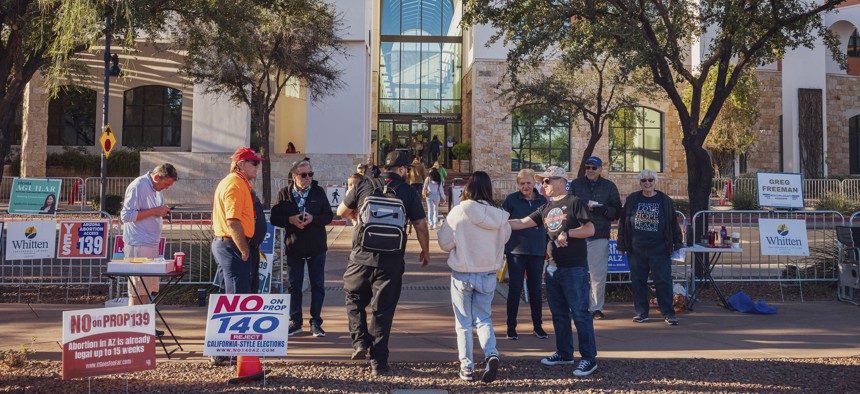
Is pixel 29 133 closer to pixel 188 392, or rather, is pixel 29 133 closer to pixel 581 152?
pixel 581 152

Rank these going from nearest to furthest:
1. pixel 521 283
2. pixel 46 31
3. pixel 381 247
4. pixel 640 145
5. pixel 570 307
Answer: pixel 381 247, pixel 570 307, pixel 521 283, pixel 46 31, pixel 640 145

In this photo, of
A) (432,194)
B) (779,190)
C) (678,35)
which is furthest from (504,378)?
(432,194)

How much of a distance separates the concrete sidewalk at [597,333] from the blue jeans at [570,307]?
22.6 inches

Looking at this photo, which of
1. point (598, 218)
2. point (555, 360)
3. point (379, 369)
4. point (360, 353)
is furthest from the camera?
point (598, 218)

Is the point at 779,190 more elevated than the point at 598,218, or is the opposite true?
the point at 779,190

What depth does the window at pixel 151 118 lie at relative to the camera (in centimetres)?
3431

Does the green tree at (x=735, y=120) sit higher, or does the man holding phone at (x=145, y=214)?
the green tree at (x=735, y=120)

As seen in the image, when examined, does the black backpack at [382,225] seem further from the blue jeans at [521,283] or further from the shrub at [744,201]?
the shrub at [744,201]

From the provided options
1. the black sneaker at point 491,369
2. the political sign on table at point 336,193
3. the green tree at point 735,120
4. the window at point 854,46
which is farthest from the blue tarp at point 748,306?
the window at point 854,46

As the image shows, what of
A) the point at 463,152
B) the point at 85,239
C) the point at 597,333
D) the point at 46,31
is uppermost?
the point at 463,152

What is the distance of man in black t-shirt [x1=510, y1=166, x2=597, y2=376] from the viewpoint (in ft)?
21.7

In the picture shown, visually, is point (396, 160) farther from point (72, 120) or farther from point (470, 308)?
point (72, 120)

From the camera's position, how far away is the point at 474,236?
6.45 m

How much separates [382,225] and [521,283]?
2382 millimetres
